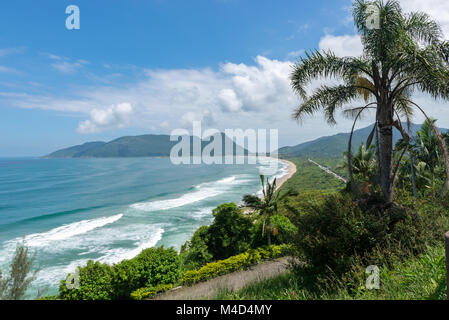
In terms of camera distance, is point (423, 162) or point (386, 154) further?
point (423, 162)

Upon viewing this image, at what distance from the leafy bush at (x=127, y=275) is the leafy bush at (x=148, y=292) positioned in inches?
11.9

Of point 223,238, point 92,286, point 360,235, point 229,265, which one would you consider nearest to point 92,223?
point 223,238

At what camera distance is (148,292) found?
1048cm

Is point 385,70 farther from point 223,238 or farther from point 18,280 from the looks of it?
point 18,280

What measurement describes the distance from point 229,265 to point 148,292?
4.11m

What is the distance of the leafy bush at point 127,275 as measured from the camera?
10383 millimetres

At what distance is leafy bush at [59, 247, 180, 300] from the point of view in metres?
10.4

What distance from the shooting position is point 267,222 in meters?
15.1

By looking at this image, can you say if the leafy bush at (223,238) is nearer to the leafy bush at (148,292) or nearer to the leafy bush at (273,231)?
the leafy bush at (273,231)

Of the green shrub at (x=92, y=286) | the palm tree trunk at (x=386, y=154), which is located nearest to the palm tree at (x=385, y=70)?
the palm tree trunk at (x=386, y=154)

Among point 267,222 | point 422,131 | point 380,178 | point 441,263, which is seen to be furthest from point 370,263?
point 422,131
